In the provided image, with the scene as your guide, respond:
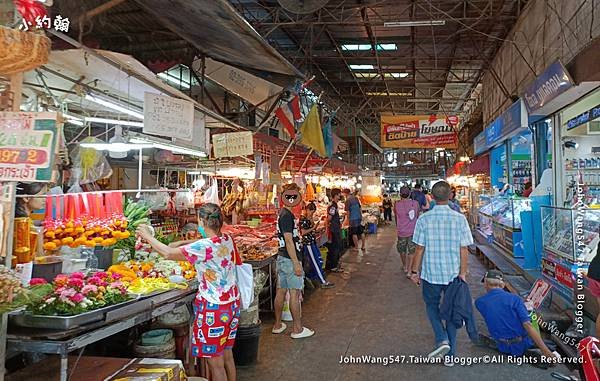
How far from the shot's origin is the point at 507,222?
27.3 feet

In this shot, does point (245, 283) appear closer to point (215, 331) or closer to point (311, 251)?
point (215, 331)

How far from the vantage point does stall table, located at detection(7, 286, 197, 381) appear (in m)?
2.28

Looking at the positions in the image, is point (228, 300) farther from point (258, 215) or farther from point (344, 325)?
point (258, 215)

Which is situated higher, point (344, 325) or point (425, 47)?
point (425, 47)

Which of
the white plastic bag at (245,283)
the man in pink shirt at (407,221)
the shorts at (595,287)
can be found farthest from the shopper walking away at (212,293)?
the man in pink shirt at (407,221)

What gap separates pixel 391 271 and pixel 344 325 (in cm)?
395

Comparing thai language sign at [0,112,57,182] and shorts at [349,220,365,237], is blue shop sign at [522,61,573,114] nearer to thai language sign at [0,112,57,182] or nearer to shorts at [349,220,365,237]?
shorts at [349,220,365,237]

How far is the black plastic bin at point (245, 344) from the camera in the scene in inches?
164

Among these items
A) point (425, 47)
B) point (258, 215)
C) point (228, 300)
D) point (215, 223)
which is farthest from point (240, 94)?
point (425, 47)

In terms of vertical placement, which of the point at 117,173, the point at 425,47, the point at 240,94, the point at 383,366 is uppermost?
the point at 425,47

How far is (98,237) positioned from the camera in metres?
3.46

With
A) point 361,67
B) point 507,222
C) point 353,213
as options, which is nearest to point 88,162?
point 507,222

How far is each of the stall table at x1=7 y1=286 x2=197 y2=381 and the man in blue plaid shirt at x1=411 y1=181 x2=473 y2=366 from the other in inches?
108

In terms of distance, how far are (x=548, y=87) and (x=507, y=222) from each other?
10.4 feet
